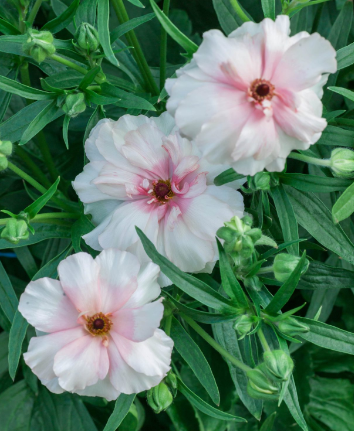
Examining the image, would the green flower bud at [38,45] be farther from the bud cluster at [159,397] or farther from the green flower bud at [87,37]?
the bud cluster at [159,397]

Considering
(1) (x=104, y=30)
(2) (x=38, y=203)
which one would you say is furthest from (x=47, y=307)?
(1) (x=104, y=30)

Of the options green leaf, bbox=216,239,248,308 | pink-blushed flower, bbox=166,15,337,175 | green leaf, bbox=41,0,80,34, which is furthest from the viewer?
green leaf, bbox=41,0,80,34

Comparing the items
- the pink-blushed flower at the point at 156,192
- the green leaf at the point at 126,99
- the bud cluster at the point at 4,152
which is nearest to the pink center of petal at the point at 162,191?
the pink-blushed flower at the point at 156,192

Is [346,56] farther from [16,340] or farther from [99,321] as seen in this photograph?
[16,340]

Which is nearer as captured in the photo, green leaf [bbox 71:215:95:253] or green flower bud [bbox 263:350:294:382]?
green flower bud [bbox 263:350:294:382]

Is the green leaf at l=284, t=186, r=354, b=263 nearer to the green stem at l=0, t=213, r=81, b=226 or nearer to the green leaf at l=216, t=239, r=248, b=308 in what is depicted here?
the green leaf at l=216, t=239, r=248, b=308

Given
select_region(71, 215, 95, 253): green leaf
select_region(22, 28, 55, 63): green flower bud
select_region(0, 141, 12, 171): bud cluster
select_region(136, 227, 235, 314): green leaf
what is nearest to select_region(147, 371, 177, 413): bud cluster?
select_region(136, 227, 235, 314): green leaf
